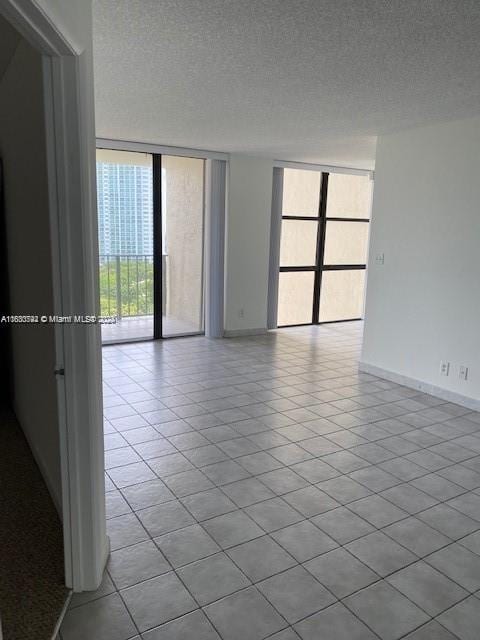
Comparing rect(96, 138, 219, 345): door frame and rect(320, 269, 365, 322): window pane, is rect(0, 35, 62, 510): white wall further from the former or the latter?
rect(320, 269, 365, 322): window pane

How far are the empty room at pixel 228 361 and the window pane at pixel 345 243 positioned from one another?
67.3 inches

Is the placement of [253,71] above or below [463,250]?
above

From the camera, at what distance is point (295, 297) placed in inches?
294

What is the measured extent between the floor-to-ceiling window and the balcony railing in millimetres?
2028

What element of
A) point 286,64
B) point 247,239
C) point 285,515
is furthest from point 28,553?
point 247,239

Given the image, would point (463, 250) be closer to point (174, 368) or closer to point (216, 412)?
point (216, 412)

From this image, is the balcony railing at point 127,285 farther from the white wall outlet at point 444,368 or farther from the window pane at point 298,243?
the white wall outlet at point 444,368

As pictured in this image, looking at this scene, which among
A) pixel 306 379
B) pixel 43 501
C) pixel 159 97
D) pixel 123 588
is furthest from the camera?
pixel 306 379

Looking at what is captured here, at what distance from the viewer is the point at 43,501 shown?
2572 mm

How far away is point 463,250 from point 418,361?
1087 mm

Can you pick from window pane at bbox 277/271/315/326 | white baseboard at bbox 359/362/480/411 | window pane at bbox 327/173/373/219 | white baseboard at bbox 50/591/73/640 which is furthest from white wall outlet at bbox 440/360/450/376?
window pane at bbox 327/173/373/219

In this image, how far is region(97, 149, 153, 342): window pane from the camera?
19.0 ft

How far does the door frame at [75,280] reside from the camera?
1641mm

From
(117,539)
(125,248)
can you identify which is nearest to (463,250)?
(117,539)
